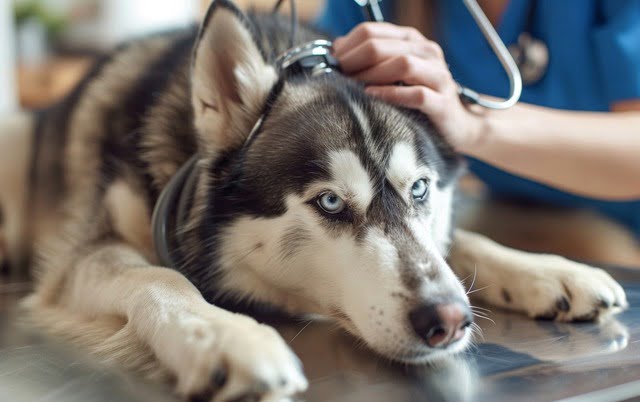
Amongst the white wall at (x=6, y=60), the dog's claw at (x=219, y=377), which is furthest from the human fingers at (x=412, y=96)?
the white wall at (x=6, y=60)

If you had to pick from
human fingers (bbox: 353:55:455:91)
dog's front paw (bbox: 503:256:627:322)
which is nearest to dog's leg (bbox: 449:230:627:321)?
dog's front paw (bbox: 503:256:627:322)

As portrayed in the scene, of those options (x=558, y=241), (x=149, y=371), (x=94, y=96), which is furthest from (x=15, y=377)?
(x=558, y=241)

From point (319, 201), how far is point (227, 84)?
245mm

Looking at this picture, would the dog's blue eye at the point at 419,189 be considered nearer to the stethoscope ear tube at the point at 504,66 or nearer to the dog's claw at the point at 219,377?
the stethoscope ear tube at the point at 504,66

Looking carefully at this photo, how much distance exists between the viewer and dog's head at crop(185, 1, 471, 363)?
72 cm

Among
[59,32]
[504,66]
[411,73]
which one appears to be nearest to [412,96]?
[411,73]

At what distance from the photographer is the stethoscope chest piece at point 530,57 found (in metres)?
1.53

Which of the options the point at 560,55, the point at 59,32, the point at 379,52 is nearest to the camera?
the point at 379,52

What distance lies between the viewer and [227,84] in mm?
940

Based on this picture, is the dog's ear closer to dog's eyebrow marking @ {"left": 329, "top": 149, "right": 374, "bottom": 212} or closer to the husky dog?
the husky dog

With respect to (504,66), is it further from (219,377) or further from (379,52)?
(219,377)

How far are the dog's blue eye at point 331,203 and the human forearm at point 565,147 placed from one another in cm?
31

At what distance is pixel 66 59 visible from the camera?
326 centimetres

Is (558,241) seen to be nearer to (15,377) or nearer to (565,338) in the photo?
(565,338)
